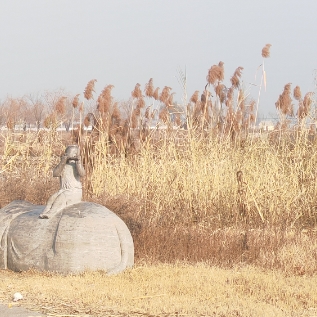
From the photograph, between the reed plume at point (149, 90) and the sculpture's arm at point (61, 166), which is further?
the reed plume at point (149, 90)

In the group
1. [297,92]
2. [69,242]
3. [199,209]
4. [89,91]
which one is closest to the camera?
[69,242]

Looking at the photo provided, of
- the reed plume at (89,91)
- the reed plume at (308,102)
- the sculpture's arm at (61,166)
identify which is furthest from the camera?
the reed plume at (89,91)

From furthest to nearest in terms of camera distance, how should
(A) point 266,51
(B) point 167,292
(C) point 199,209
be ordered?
(A) point 266,51 < (C) point 199,209 < (B) point 167,292

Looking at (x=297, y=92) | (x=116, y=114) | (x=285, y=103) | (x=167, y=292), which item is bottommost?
(x=167, y=292)

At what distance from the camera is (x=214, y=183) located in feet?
28.9

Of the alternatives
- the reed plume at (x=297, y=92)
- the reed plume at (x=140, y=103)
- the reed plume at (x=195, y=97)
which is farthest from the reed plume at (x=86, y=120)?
the reed plume at (x=297, y=92)

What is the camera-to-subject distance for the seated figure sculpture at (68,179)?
6.70m

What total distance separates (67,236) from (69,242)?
61 mm

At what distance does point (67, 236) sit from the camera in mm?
6414

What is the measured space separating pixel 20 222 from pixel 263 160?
4021mm

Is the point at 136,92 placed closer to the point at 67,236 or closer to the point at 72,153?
the point at 72,153

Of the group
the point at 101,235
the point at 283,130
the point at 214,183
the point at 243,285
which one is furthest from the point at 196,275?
the point at 283,130

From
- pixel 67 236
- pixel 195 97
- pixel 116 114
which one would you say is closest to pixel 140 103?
pixel 116 114

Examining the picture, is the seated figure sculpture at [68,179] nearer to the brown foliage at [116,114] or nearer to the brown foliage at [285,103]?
the brown foliage at [285,103]
